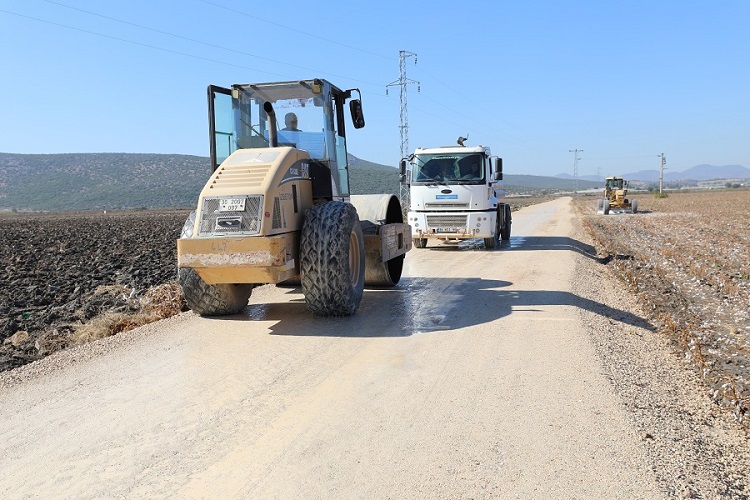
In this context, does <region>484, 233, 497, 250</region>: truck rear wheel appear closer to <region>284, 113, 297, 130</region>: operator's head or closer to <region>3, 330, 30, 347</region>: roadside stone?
<region>284, 113, 297, 130</region>: operator's head

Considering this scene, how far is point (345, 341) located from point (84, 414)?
2757mm

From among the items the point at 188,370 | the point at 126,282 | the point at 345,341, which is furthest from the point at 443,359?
the point at 126,282

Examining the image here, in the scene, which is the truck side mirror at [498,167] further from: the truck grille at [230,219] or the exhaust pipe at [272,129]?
the truck grille at [230,219]

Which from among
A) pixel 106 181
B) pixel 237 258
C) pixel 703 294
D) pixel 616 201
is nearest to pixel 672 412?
pixel 237 258

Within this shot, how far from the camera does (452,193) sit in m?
16.4

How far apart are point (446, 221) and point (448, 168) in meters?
1.42

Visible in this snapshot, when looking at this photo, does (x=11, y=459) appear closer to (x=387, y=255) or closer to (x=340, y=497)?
(x=340, y=497)

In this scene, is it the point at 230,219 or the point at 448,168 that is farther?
the point at 448,168

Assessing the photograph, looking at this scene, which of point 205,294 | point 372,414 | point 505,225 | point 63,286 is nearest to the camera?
point 372,414

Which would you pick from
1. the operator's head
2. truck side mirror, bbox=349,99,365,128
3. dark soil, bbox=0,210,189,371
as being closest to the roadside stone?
dark soil, bbox=0,210,189,371

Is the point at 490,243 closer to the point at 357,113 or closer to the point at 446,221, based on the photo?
the point at 446,221

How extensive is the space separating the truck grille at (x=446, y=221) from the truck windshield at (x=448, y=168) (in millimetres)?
960

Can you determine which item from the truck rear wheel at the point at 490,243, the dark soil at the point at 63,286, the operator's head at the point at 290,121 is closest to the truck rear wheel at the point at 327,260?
the operator's head at the point at 290,121

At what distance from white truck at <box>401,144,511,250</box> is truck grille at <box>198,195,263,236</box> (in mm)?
9975
